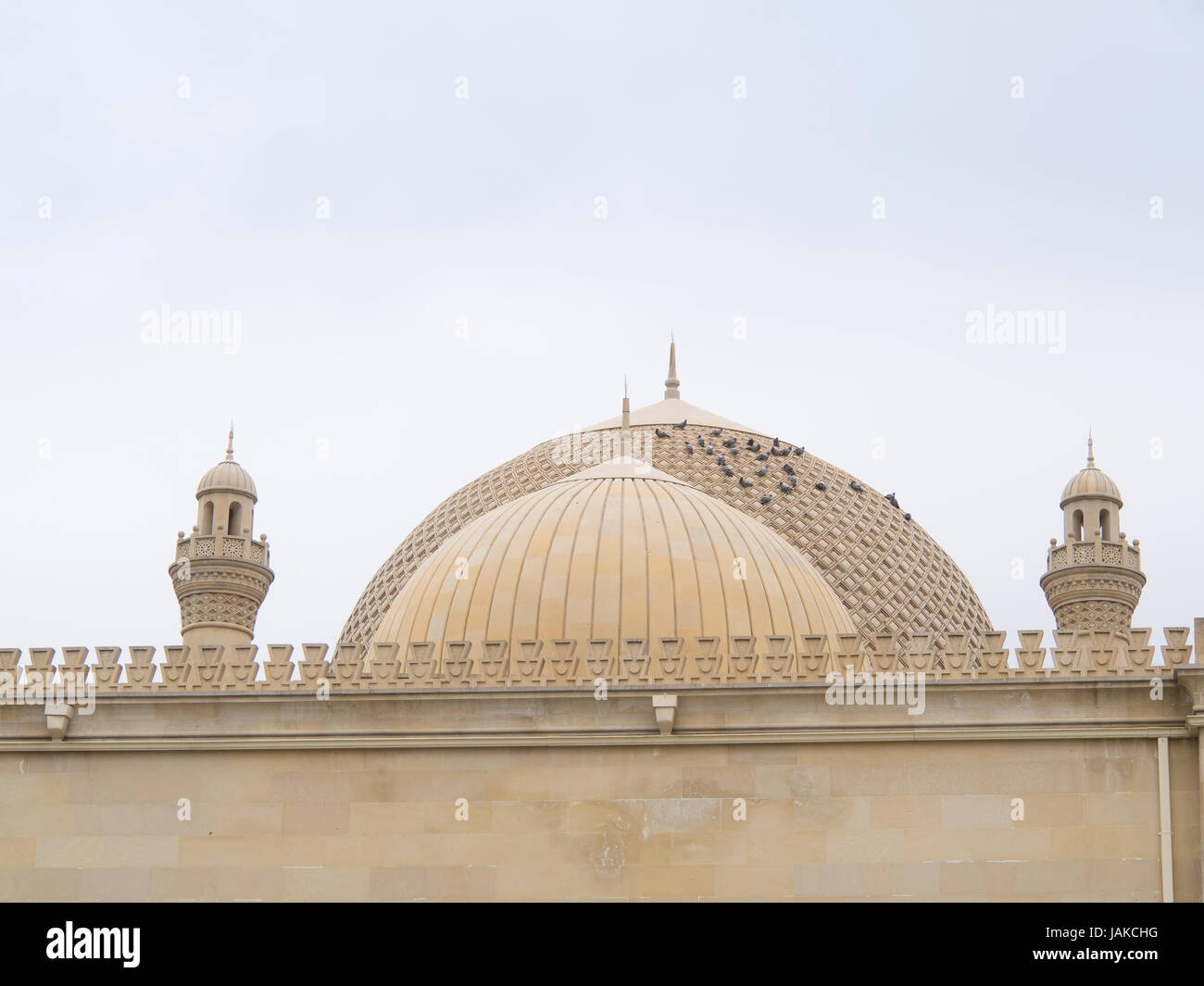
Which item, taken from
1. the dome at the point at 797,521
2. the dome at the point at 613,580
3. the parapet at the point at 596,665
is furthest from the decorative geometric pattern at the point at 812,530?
the parapet at the point at 596,665

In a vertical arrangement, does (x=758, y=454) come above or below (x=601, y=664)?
above

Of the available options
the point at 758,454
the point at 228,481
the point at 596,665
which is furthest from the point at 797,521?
the point at 596,665

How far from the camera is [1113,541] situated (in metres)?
29.5

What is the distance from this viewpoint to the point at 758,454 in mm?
33500

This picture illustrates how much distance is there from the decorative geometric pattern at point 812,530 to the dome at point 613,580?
10.6 m

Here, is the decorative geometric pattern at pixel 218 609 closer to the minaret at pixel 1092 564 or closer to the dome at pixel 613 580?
the dome at pixel 613 580

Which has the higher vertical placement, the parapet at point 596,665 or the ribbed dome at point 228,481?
the ribbed dome at point 228,481

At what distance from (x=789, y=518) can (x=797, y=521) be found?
0.42 feet

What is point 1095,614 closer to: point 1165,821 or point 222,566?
point 222,566

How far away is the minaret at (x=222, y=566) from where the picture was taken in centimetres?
2858

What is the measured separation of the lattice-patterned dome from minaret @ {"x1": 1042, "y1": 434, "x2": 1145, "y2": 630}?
8.49 ft
